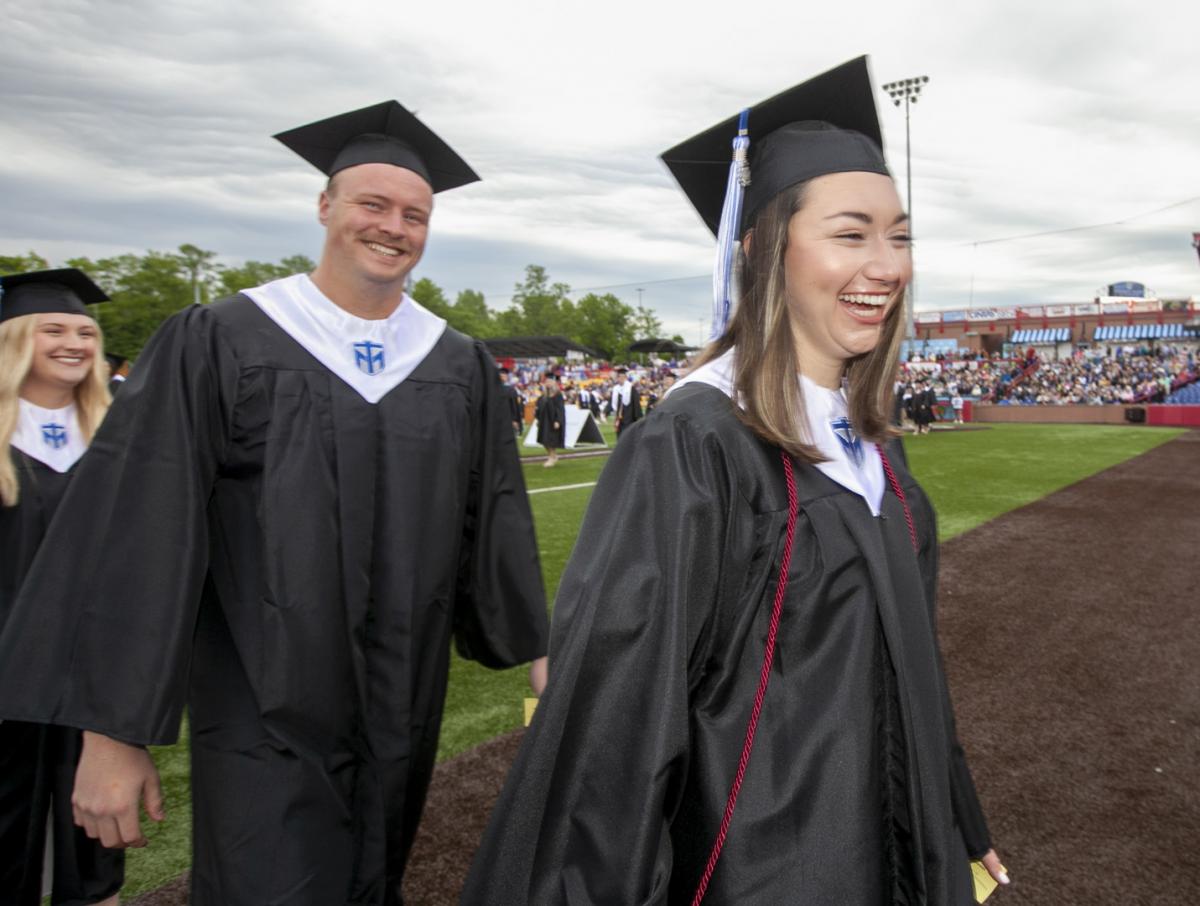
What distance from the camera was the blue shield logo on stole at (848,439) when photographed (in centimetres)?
160

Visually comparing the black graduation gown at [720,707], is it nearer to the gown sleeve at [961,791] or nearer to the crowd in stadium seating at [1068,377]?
the gown sleeve at [961,791]

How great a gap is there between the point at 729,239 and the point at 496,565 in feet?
4.00

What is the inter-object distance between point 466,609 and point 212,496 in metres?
0.78

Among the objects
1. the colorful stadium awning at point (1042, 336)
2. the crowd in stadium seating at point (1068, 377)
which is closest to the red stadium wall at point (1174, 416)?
the crowd in stadium seating at point (1068, 377)

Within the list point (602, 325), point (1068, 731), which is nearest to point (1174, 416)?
point (1068, 731)

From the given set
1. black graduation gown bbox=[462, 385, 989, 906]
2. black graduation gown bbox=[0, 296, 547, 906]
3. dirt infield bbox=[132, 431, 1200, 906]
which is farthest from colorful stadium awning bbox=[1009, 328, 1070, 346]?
black graduation gown bbox=[462, 385, 989, 906]

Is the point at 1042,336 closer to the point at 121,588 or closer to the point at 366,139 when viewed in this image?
the point at 366,139

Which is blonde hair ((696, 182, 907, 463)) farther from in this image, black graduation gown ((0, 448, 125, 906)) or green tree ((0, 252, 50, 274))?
green tree ((0, 252, 50, 274))

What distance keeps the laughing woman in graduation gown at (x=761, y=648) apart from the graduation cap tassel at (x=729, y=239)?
4.3 inches

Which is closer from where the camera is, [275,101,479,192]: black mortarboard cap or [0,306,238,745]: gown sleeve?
[0,306,238,745]: gown sleeve

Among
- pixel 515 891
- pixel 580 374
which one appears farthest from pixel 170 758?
pixel 580 374

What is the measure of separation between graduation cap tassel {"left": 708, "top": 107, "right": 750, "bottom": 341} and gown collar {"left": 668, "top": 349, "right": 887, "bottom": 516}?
14 centimetres

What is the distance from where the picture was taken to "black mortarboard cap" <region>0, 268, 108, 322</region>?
340 centimetres

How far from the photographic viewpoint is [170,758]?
415 centimetres
